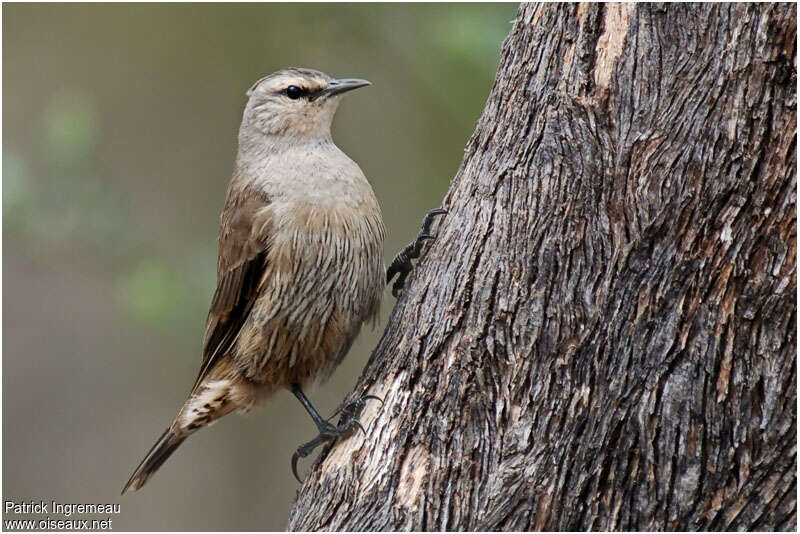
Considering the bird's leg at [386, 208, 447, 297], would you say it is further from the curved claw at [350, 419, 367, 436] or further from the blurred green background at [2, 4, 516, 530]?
the blurred green background at [2, 4, 516, 530]

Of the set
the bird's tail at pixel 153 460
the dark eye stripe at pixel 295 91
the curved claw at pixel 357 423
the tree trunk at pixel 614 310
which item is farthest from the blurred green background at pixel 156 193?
the tree trunk at pixel 614 310

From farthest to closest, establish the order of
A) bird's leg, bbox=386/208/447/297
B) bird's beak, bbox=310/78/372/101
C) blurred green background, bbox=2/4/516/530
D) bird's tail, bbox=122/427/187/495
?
blurred green background, bbox=2/4/516/530
bird's tail, bbox=122/427/187/495
bird's beak, bbox=310/78/372/101
bird's leg, bbox=386/208/447/297

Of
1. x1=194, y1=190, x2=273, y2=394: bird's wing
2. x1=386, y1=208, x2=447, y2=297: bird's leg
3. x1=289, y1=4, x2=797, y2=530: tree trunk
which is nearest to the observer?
x1=289, y1=4, x2=797, y2=530: tree trunk

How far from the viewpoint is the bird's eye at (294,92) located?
427 centimetres

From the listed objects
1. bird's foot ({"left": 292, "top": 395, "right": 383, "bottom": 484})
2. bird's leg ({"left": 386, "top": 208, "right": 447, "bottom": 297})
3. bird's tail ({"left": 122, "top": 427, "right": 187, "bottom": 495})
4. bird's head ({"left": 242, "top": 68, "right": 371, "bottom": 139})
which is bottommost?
bird's tail ({"left": 122, "top": 427, "right": 187, "bottom": 495})

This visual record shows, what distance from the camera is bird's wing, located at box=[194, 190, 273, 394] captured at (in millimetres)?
4016

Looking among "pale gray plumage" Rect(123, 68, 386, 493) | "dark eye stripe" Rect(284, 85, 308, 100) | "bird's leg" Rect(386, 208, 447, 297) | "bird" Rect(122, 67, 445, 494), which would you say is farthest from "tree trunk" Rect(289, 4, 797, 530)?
"dark eye stripe" Rect(284, 85, 308, 100)

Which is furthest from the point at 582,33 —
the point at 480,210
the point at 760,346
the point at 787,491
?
the point at 787,491

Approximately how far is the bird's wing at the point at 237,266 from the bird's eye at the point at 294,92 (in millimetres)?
492

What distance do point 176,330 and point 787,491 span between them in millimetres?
4090

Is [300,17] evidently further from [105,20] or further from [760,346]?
[760,346]

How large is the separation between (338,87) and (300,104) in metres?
0.19

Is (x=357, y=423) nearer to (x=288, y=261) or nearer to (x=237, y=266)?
(x=288, y=261)

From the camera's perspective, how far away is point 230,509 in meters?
7.56
